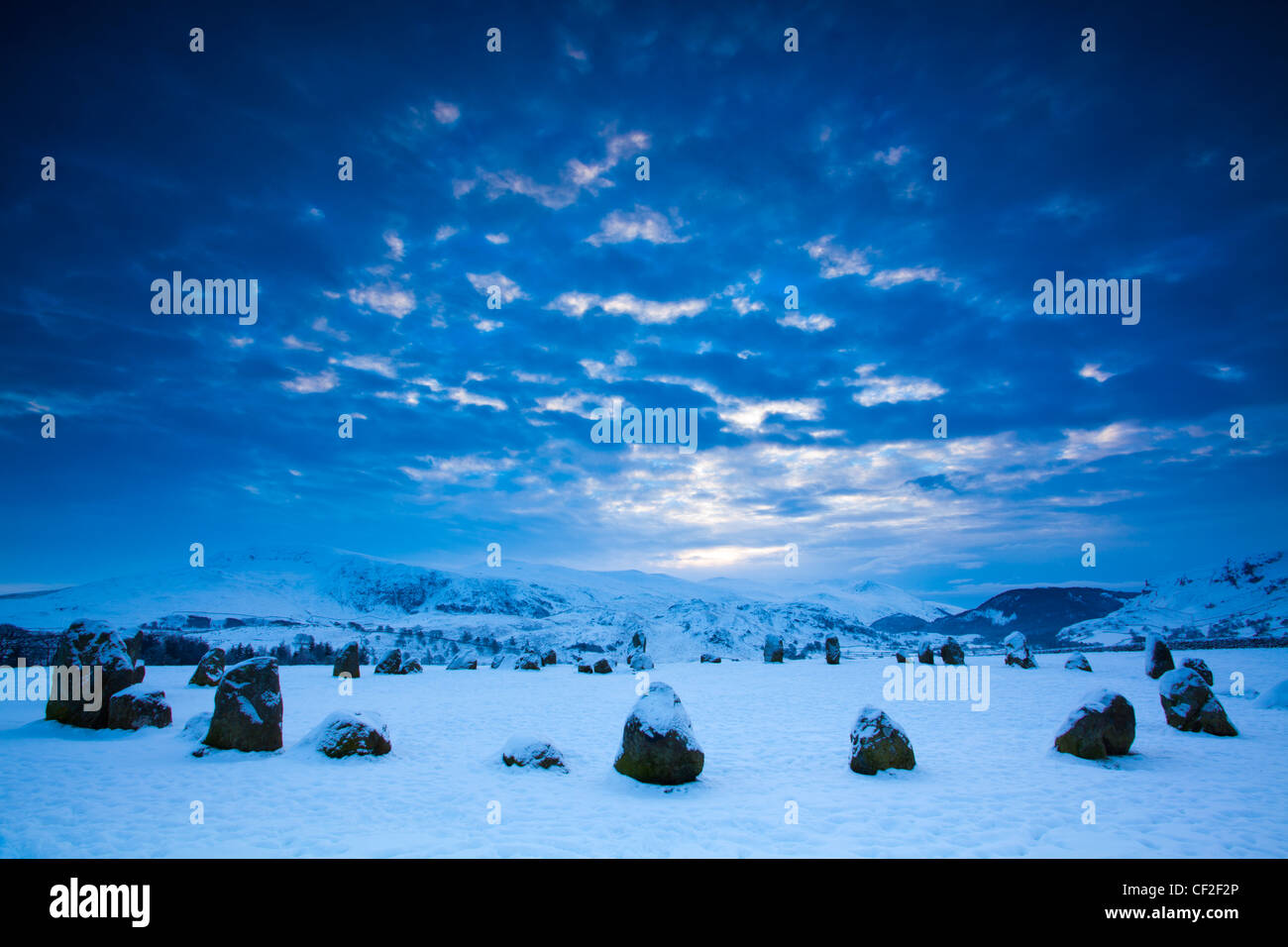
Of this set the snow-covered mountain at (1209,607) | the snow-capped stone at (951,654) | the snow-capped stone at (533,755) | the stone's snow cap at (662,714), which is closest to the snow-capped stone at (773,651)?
the snow-capped stone at (951,654)

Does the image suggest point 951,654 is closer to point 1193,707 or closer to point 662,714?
point 1193,707

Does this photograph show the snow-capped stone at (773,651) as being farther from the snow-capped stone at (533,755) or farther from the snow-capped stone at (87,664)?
the snow-capped stone at (87,664)

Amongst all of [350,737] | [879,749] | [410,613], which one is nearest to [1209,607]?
[879,749]

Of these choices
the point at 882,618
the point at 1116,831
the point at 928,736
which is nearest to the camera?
the point at 1116,831

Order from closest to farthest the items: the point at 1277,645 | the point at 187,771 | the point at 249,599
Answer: the point at 187,771, the point at 1277,645, the point at 249,599

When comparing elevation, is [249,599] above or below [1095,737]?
below

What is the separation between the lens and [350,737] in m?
12.4

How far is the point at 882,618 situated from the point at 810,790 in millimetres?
202551

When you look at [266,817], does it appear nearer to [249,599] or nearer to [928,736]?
[928,736]

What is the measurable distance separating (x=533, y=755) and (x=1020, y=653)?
35.8m
